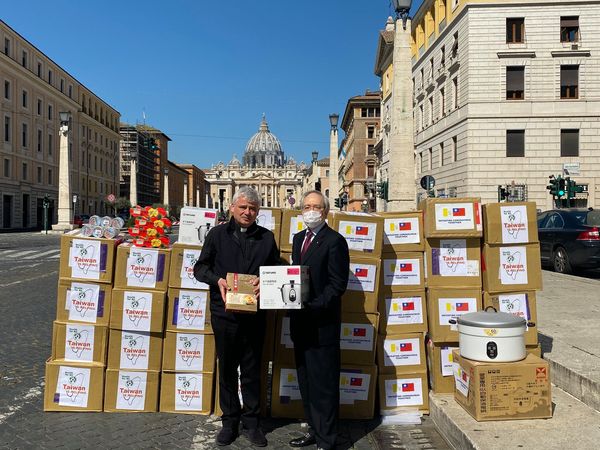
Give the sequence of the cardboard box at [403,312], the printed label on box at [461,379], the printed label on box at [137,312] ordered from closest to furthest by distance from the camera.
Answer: the printed label on box at [461,379], the printed label on box at [137,312], the cardboard box at [403,312]

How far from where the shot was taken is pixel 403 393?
4777mm

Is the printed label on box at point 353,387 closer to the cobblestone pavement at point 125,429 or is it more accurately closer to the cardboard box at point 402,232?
the cobblestone pavement at point 125,429

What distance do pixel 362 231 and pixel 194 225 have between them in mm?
1529

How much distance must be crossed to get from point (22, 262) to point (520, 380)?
17.8 meters

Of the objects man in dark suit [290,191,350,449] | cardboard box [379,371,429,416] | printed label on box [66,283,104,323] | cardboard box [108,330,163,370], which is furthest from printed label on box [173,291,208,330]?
cardboard box [379,371,429,416]

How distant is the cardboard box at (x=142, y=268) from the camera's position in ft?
15.5

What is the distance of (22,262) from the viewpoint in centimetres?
1792

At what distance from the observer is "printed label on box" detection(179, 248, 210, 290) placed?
4715 mm

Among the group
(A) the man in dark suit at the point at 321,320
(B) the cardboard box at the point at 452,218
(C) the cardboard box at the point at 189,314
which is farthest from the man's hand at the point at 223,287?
(B) the cardboard box at the point at 452,218

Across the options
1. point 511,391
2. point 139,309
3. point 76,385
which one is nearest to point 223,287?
point 139,309

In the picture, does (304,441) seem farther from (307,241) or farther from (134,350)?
(134,350)

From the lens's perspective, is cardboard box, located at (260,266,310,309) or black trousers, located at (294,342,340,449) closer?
cardboard box, located at (260,266,310,309)

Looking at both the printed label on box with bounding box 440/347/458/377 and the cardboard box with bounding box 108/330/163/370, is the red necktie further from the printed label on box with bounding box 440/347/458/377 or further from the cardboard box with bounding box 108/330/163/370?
the printed label on box with bounding box 440/347/458/377

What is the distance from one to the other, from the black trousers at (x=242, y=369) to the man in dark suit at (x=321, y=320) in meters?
0.35
